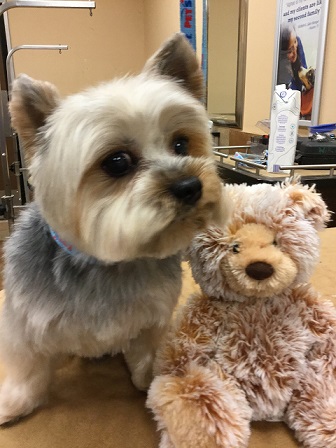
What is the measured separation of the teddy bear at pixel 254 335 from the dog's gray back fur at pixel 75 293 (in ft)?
0.26

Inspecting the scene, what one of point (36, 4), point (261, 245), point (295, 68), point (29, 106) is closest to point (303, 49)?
point (295, 68)

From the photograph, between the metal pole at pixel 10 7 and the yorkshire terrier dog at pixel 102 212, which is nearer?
the yorkshire terrier dog at pixel 102 212

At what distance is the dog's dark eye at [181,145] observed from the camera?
2.05 ft

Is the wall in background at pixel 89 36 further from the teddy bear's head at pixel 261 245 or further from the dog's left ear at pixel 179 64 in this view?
the teddy bear's head at pixel 261 245

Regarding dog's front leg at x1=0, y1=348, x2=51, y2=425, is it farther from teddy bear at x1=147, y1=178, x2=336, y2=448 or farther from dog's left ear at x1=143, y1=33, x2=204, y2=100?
dog's left ear at x1=143, y1=33, x2=204, y2=100

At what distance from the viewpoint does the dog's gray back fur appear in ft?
1.97

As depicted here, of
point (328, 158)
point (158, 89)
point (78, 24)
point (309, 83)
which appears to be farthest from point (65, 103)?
point (78, 24)

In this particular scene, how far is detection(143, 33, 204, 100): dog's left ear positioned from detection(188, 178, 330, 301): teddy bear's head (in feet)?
0.66

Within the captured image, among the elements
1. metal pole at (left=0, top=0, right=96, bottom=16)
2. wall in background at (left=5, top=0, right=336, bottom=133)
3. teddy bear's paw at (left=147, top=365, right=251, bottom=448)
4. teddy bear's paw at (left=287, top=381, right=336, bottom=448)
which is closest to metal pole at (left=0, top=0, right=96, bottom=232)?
metal pole at (left=0, top=0, right=96, bottom=16)

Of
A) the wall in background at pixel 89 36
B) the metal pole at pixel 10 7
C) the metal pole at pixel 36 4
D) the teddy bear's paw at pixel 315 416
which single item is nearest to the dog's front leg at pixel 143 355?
the teddy bear's paw at pixel 315 416

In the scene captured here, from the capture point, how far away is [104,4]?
398 centimetres

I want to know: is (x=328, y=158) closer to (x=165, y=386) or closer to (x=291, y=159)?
(x=291, y=159)

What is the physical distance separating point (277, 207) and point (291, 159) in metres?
0.83

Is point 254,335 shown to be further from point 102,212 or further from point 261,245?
point 102,212
